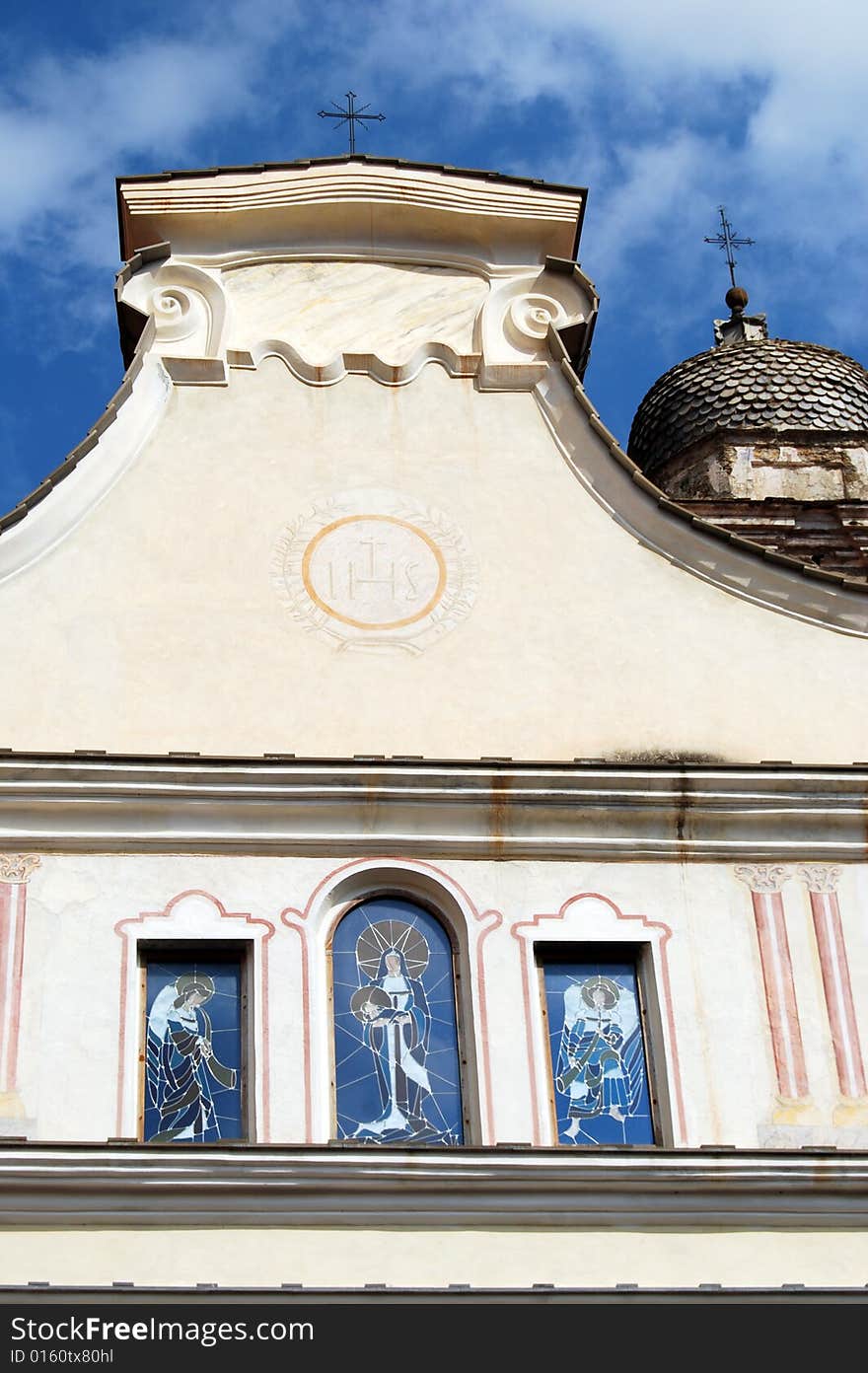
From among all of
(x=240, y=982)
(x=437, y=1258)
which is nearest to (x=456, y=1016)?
(x=240, y=982)

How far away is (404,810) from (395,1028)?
0.99m

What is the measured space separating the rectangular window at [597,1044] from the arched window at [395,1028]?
0.44 m

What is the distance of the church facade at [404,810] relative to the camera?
11.2 m

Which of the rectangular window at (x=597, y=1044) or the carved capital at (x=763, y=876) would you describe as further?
the carved capital at (x=763, y=876)

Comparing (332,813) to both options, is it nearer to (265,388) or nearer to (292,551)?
(292,551)

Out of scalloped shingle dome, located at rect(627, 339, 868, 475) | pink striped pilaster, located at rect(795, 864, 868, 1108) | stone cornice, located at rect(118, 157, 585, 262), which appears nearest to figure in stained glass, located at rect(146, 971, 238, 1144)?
pink striped pilaster, located at rect(795, 864, 868, 1108)

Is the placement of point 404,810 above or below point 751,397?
below

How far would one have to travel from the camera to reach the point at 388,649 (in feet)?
42.8

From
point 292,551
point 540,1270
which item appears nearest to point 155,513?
point 292,551

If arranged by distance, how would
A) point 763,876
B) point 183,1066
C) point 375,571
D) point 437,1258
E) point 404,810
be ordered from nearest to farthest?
point 437,1258
point 183,1066
point 404,810
point 763,876
point 375,571

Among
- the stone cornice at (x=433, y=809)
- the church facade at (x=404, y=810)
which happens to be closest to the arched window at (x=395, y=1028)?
the church facade at (x=404, y=810)
